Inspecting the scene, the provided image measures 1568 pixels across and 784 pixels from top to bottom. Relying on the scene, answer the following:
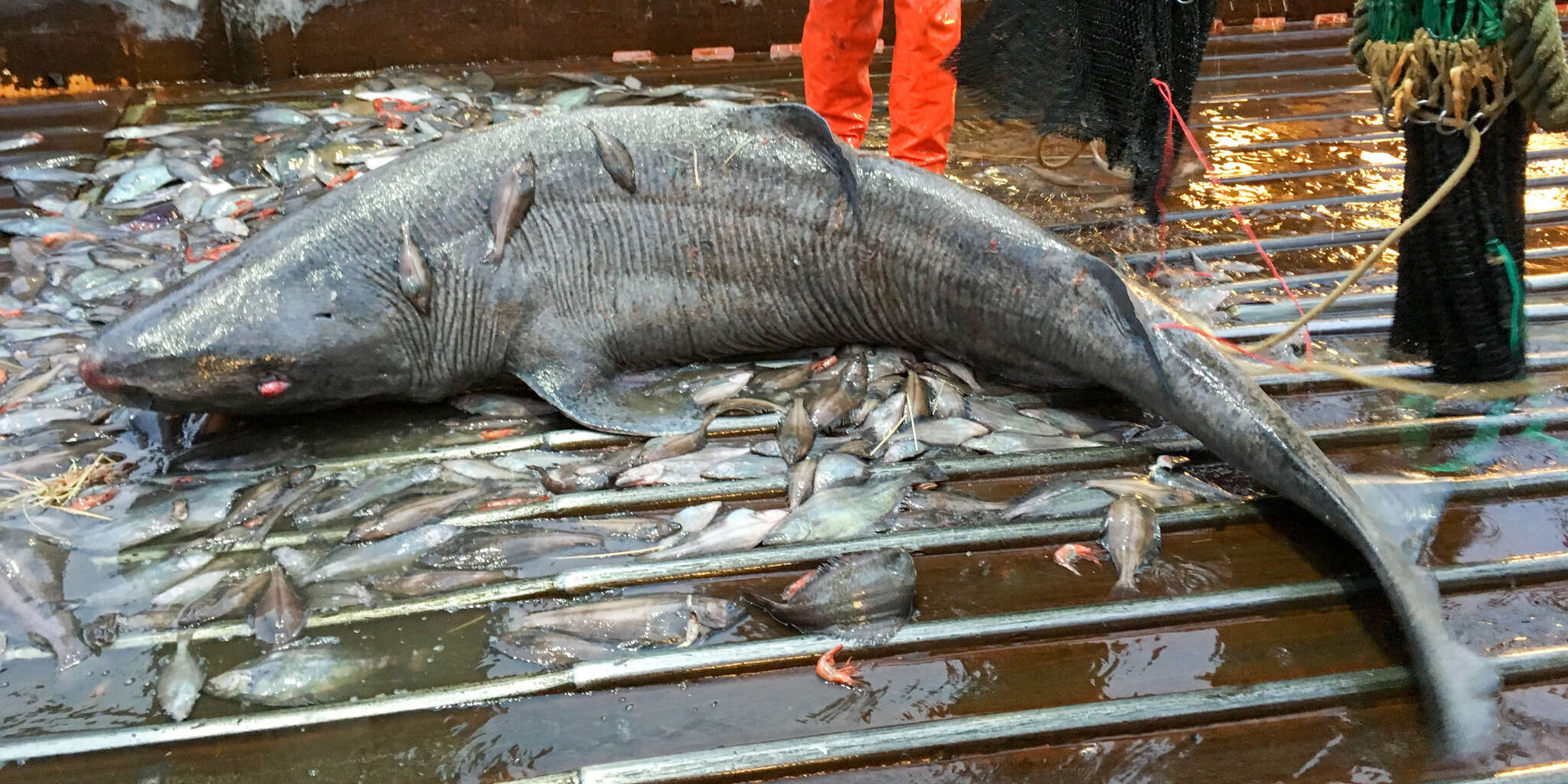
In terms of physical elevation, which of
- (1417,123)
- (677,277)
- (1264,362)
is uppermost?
(1417,123)

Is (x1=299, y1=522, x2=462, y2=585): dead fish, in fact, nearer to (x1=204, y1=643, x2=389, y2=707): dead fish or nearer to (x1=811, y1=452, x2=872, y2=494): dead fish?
(x1=204, y1=643, x2=389, y2=707): dead fish

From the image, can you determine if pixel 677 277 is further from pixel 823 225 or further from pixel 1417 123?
pixel 1417 123

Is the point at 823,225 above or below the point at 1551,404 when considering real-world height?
above

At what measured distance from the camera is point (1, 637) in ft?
9.23

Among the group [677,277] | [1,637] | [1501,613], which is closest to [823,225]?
[677,277]

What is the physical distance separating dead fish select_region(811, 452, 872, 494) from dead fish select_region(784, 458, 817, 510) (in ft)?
0.04

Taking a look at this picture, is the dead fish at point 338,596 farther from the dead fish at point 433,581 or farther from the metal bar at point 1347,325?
the metal bar at point 1347,325

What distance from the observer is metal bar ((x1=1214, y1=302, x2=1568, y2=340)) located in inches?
165

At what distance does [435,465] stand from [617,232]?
1.18 meters

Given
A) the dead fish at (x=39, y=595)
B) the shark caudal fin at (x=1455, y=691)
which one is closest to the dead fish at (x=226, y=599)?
the dead fish at (x=39, y=595)

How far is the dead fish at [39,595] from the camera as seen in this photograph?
2.79 meters

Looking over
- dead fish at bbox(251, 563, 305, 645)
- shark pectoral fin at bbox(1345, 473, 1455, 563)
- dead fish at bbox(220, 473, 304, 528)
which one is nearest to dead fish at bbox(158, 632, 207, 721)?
dead fish at bbox(251, 563, 305, 645)

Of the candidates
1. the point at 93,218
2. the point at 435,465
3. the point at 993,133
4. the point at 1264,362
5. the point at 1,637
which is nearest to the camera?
the point at 1,637

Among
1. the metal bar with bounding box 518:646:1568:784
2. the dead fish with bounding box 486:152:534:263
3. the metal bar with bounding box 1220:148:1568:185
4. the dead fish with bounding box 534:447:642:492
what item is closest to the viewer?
the metal bar with bounding box 518:646:1568:784
